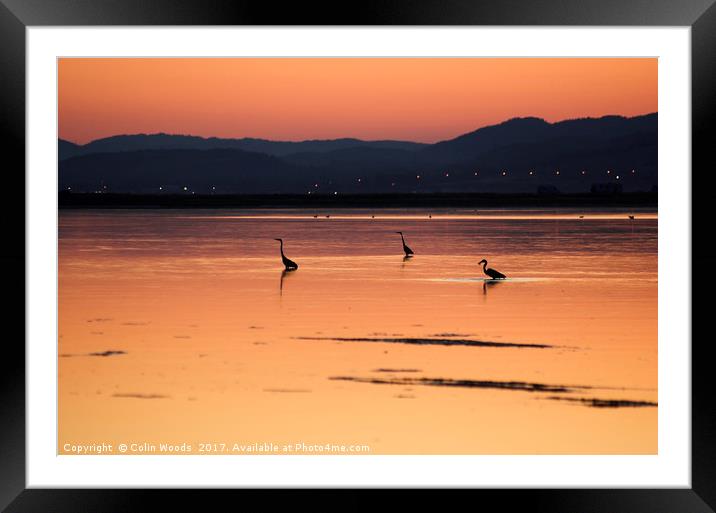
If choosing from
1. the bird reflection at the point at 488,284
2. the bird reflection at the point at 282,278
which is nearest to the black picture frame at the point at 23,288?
the bird reflection at the point at 282,278

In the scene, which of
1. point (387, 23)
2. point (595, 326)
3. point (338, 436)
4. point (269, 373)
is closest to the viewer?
point (387, 23)

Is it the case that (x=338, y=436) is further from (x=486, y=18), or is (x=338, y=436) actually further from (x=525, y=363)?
(x=486, y=18)

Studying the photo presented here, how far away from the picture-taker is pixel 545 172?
120250mm

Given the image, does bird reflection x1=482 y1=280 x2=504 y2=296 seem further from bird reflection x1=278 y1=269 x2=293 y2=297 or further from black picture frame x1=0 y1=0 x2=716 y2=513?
black picture frame x1=0 y1=0 x2=716 y2=513

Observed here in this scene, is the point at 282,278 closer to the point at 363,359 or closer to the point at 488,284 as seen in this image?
the point at 488,284

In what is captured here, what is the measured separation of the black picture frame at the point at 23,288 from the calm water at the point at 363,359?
1.80 metres

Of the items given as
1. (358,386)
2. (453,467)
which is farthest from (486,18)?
(358,386)

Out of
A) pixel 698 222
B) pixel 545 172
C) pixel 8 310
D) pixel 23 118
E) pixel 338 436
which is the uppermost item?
pixel 545 172

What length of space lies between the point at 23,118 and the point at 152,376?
3.80 meters

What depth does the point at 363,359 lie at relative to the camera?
27.7 feet

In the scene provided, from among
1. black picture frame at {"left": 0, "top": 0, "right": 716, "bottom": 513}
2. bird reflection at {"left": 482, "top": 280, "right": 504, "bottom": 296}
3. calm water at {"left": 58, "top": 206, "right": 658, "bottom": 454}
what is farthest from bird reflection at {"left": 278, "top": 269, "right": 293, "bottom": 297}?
black picture frame at {"left": 0, "top": 0, "right": 716, "bottom": 513}

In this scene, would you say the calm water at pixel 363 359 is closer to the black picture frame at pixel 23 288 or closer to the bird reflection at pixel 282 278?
the bird reflection at pixel 282 278

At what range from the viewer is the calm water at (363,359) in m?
6.46

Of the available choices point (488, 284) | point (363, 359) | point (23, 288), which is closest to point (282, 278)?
point (488, 284)
